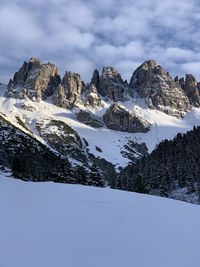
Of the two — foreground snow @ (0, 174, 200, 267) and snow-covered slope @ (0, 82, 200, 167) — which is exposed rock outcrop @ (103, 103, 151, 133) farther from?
foreground snow @ (0, 174, 200, 267)

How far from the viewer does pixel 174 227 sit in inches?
203

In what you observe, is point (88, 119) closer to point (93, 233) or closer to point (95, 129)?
point (95, 129)

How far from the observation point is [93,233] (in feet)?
14.6

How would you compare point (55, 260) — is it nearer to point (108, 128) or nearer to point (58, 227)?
point (58, 227)

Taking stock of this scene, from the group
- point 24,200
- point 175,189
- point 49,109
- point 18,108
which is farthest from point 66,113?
point 24,200

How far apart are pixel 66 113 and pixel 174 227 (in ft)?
617

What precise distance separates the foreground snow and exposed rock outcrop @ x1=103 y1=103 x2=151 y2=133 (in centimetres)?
17401

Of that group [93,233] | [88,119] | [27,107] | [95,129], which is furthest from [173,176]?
[27,107]

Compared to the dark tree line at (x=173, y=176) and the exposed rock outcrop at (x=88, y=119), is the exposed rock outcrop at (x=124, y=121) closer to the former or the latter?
the exposed rock outcrop at (x=88, y=119)

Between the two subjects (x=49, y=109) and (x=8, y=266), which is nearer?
(x=8, y=266)

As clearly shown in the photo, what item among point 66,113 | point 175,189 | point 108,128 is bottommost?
point 175,189

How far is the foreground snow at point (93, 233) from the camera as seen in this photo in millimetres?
3461

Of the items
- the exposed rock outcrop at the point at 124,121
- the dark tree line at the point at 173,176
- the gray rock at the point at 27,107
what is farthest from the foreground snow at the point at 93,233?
the gray rock at the point at 27,107

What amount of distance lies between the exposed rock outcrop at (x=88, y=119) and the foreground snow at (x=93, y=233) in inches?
6756
